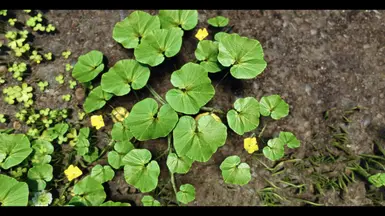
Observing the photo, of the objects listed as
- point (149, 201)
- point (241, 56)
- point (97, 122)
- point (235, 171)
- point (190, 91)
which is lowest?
point (149, 201)

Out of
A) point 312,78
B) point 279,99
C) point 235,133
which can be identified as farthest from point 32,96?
point 312,78

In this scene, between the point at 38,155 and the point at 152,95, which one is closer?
the point at 38,155

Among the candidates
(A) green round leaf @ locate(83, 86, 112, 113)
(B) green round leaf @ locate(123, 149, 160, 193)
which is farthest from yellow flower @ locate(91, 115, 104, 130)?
(B) green round leaf @ locate(123, 149, 160, 193)

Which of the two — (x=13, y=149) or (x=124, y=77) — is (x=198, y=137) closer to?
(x=124, y=77)

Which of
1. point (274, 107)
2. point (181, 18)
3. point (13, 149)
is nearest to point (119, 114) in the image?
point (13, 149)
